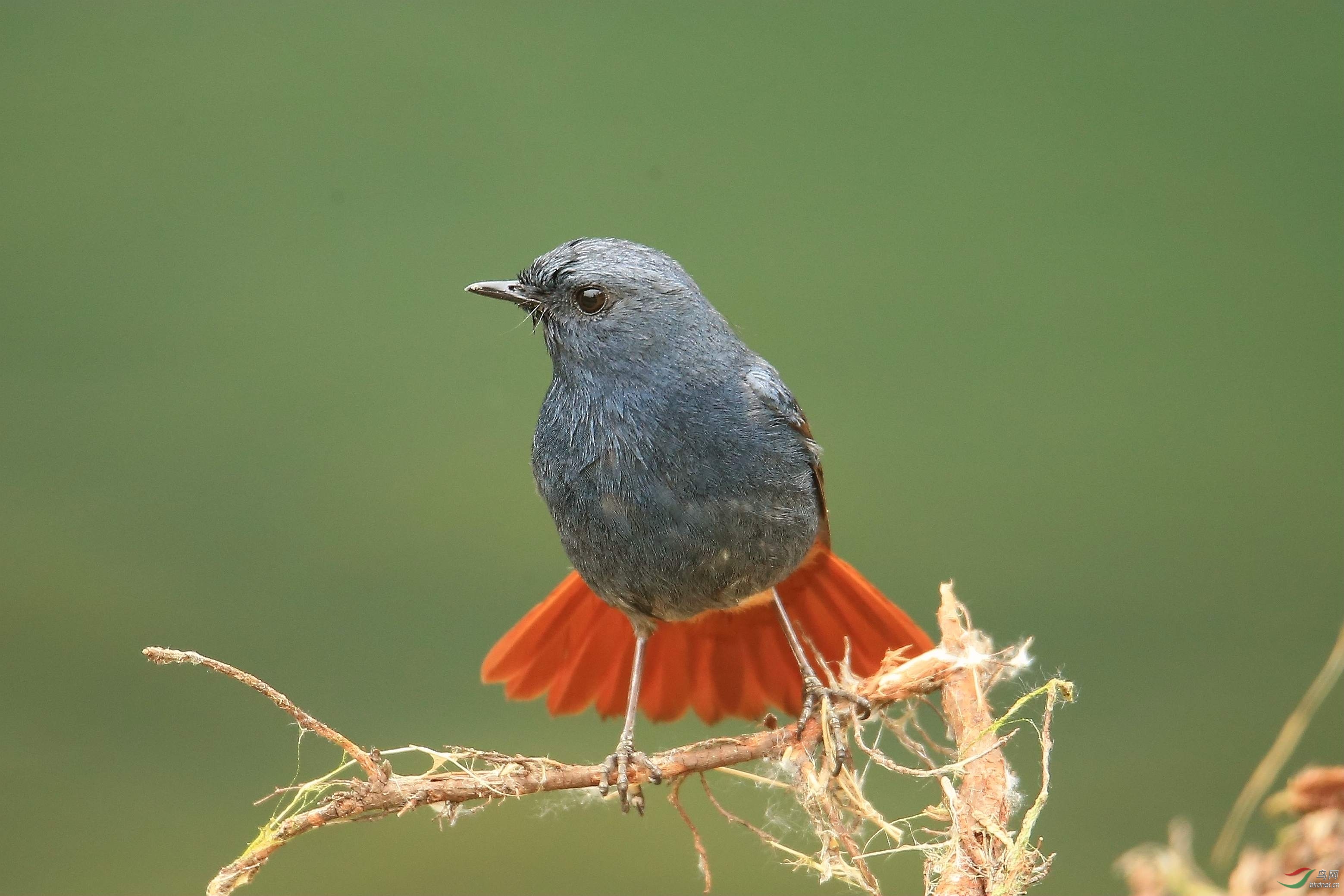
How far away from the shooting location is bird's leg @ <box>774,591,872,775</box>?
2504 mm

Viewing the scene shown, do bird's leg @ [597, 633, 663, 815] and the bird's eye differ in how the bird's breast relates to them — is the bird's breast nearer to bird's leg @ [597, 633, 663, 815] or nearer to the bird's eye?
the bird's eye

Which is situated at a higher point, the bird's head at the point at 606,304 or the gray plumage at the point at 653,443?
the bird's head at the point at 606,304

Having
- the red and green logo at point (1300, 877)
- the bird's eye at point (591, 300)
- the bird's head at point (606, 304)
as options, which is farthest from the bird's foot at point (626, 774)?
the red and green logo at point (1300, 877)

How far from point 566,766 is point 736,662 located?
679mm

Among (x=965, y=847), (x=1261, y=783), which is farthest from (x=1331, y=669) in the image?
(x=965, y=847)

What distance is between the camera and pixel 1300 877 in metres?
1.55

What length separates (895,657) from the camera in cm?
264

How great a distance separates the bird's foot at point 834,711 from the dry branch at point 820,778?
0.7 inches

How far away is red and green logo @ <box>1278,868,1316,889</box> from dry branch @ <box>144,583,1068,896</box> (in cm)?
54

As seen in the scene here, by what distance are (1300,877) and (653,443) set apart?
1382mm

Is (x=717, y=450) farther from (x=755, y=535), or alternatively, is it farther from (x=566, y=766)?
(x=566, y=766)

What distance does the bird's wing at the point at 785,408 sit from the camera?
259 centimetres

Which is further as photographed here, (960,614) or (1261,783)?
(960,614)

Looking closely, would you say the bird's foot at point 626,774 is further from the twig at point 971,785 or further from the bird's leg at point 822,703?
the twig at point 971,785
